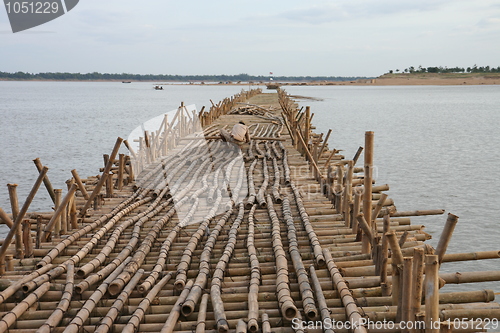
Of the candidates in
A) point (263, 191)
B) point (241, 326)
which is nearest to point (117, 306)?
point (241, 326)

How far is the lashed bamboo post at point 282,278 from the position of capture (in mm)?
3256

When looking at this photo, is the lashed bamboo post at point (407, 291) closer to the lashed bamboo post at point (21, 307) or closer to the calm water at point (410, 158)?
the lashed bamboo post at point (21, 307)

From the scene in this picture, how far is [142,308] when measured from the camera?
132 inches

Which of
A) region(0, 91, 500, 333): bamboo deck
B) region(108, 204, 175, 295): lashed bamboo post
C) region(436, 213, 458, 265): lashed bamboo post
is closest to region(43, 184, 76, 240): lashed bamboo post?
region(0, 91, 500, 333): bamboo deck

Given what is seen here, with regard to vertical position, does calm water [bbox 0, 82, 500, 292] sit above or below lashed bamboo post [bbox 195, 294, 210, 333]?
below

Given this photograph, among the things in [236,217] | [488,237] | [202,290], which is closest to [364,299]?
[202,290]

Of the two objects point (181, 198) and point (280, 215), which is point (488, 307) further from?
point (181, 198)

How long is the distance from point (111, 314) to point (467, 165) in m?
13.6

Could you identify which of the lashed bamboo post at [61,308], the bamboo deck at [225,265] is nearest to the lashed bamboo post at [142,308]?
the bamboo deck at [225,265]

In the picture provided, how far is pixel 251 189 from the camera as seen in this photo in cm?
625

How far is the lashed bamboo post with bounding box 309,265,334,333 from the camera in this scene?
3.15m

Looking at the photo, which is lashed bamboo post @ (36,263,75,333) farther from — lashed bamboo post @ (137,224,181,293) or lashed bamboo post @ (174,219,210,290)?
lashed bamboo post @ (174,219,210,290)

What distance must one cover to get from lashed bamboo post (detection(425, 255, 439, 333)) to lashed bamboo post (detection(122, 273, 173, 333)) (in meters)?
1.80

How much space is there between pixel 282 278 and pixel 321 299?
412 millimetres
